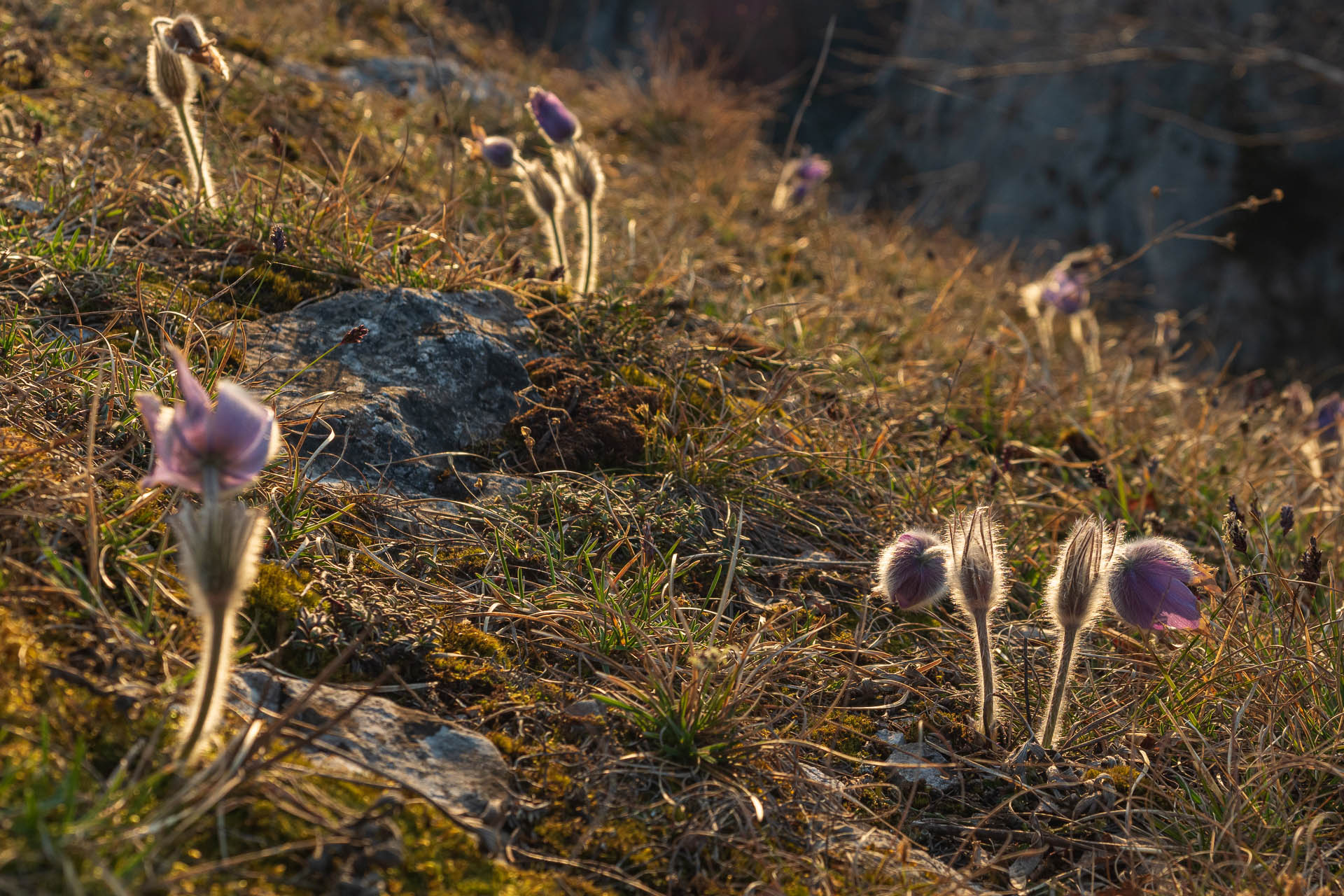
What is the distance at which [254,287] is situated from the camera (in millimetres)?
2596

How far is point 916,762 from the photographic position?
1.81 m

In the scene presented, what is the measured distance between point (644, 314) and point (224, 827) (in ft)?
6.89

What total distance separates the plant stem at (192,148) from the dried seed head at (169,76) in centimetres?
3

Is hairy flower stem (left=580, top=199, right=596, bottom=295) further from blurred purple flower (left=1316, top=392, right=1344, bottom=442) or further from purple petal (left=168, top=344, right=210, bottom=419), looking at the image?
blurred purple flower (left=1316, top=392, right=1344, bottom=442)

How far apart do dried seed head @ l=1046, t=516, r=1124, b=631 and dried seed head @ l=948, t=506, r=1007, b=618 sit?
109 millimetres

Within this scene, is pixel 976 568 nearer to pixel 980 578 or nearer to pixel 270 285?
pixel 980 578

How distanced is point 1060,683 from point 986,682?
140 millimetres

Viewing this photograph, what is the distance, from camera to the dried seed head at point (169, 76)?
2566 mm

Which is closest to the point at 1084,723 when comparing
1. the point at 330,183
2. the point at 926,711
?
the point at 926,711

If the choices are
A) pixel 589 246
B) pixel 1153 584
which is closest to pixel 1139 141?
pixel 589 246

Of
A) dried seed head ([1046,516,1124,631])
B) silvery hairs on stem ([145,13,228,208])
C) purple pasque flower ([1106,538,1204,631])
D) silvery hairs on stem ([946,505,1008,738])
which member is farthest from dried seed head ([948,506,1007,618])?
silvery hairs on stem ([145,13,228,208])

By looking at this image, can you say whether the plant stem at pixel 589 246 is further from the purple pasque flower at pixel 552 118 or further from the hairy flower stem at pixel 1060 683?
the hairy flower stem at pixel 1060 683

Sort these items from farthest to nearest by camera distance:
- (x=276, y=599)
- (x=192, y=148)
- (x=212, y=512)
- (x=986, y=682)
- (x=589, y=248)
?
1. (x=589, y=248)
2. (x=192, y=148)
3. (x=986, y=682)
4. (x=276, y=599)
5. (x=212, y=512)

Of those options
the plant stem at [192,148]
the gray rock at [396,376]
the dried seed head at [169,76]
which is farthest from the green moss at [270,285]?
the dried seed head at [169,76]
